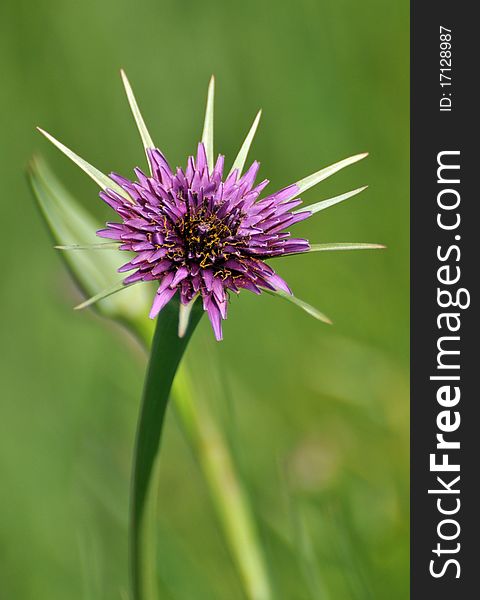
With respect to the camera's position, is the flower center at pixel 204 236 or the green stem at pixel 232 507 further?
the green stem at pixel 232 507

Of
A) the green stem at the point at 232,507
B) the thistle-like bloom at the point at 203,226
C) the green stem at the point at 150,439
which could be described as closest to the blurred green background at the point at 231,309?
the green stem at the point at 232,507

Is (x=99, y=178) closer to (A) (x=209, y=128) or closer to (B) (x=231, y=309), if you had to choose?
(A) (x=209, y=128)

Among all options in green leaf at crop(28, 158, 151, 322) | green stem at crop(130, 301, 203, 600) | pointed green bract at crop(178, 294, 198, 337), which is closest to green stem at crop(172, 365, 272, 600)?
green leaf at crop(28, 158, 151, 322)

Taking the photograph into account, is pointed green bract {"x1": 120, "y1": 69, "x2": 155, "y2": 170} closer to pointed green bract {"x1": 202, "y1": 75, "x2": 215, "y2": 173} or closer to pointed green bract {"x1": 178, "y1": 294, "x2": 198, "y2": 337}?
pointed green bract {"x1": 202, "y1": 75, "x2": 215, "y2": 173}

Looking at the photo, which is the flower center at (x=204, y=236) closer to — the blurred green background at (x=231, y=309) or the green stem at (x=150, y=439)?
the green stem at (x=150, y=439)

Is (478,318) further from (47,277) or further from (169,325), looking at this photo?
(47,277)

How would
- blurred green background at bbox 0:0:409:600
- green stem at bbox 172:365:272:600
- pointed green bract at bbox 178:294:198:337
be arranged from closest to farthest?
pointed green bract at bbox 178:294:198:337 → green stem at bbox 172:365:272:600 → blurred green background at bbox 0:0:409:600
